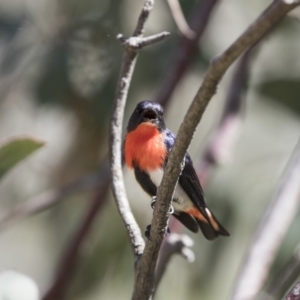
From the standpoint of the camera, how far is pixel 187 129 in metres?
1.08

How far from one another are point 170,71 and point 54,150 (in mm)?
1019

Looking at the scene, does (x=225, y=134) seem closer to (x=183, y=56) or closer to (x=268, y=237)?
(x=183, y=56)

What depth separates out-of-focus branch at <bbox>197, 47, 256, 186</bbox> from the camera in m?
2.71

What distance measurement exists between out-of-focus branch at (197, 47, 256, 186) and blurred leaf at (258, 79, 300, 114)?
0.42m

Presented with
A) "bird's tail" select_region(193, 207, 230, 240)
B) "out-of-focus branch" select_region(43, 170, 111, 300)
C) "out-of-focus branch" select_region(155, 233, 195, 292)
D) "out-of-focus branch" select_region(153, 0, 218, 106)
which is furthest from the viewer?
"out-of-focus branch" select_region(153, 0, 218, 106)

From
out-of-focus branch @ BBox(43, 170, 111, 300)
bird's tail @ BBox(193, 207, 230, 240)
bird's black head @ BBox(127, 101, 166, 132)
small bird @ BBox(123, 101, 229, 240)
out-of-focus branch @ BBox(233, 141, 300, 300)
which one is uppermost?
bird's black head @ BBox(127, 101, 166, 132)

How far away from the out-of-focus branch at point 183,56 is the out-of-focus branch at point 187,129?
1468 millimetres

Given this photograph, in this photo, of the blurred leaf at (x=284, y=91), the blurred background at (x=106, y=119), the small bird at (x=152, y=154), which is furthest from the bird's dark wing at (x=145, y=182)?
the blurred leaf at (x=284, y=91)

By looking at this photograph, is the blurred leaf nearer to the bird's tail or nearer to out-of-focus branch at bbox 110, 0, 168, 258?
the bird's tail

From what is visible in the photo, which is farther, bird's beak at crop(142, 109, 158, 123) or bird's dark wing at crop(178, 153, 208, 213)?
bird's beak at crop(142, 109, 158, 123)

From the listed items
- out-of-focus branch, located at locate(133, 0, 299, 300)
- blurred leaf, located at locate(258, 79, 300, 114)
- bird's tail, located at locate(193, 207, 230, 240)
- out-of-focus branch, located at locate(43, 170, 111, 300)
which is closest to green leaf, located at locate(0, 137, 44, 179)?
out-of-focus branch, located at locate(133, 0, 299, 300)

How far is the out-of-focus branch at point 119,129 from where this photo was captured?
60.8 inches

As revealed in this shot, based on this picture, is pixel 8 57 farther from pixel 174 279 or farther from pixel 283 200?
pixel 283 200

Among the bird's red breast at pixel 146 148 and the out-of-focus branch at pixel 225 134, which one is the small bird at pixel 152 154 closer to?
the bird's red breast at pixel 146 148
